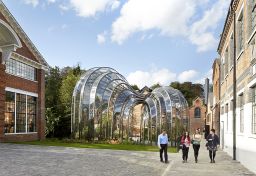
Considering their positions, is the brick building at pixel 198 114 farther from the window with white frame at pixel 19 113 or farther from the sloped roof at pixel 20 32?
the window with white frame at pixel 19 113

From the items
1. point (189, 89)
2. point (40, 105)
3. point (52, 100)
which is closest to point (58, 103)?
point (52, 100)

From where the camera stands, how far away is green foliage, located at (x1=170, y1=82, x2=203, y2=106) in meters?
86.4

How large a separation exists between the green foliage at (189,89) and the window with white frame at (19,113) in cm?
5689

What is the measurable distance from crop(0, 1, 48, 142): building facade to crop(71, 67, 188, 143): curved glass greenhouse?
3465 mm

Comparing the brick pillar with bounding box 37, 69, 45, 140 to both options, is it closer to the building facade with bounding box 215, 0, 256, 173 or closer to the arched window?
the building facade with bounding box 215, 0, 256, 173

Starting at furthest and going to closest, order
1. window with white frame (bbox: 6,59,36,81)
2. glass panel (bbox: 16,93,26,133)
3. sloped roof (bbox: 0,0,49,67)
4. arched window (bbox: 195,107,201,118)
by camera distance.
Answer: arched window (bbox: 195,107,201,118) → glass panel (bbox: 16,93,26,133) → window with white frame (bbox: 6,59,36,81) → sloped roof (bbox: 0,0,49,67)

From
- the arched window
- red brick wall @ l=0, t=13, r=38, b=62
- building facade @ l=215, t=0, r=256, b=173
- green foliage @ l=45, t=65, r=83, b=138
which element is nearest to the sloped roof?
red brick wall @ l=0, t=13, r=38, b=62

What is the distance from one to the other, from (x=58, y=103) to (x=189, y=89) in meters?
48.1

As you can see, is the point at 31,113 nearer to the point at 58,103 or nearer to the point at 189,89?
the point at 58,103

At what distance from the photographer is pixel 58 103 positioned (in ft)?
153

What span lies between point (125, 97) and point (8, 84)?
11874mm

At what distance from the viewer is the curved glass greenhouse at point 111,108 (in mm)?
30328

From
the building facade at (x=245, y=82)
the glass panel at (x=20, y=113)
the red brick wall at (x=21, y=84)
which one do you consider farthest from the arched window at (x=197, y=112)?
the building facade at (x=245, y=82)

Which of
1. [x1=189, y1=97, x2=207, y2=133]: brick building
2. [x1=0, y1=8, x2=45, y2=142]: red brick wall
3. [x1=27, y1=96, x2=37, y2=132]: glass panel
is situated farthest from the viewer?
[x1=189, y1=97, x2=207, y2=133]: brick building
